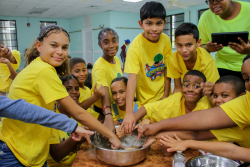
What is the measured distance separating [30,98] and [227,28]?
1.85 m

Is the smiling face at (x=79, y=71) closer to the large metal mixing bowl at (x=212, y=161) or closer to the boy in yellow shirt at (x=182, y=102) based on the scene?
the boy in yellow shirt at (x=182, y=102)

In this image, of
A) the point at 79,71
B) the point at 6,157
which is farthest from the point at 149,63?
the point at 6,157

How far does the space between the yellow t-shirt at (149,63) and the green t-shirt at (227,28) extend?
0.45 m

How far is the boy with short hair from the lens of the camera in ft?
4.30

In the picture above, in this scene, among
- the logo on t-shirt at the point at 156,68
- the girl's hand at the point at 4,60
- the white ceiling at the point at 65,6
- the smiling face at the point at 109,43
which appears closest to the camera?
the logo on t-shirt at the point at 156,68

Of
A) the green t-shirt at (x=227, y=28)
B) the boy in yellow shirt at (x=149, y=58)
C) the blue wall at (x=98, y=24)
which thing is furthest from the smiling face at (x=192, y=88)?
the blue wall at (x=98, y=24)

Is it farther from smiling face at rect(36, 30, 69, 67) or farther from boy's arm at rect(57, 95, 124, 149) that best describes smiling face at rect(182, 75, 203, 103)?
smiling face at rect(36, 30, 69, 67)

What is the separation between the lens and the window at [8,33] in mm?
10805

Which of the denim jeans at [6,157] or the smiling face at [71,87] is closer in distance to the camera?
the denim jeans at [6,157]

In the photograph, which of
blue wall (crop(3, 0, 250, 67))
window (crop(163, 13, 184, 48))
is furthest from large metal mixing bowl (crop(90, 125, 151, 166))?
window (crop(163, 13, 184, 48))

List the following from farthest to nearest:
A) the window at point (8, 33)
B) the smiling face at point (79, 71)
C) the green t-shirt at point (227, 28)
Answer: the window at point (8, 33) < the smiling face at point (79, 71) < the green t-shirt at point (227, 28)

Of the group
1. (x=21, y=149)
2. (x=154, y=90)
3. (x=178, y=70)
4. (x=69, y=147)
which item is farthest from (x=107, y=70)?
(x=21, y=149)

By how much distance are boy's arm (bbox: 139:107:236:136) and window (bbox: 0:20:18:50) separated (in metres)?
11.8

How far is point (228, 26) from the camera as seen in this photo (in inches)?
76.6
